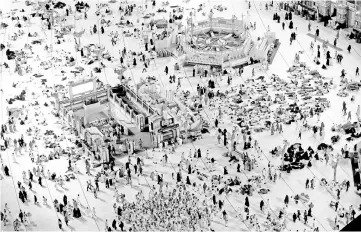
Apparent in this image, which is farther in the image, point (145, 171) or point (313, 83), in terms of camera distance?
point (313, 83)

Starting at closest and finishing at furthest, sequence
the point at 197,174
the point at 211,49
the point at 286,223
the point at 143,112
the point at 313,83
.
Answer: the point at 286,223, the point at 197,174, the point at 143,112, the point at 313,83, the point at 211,49

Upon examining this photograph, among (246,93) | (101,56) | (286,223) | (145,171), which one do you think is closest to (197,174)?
(145,171)

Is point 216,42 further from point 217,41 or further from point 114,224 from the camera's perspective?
point 114,224

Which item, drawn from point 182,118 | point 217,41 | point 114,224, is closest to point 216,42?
point 217,41

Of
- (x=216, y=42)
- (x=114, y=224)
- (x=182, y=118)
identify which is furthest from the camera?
(x=216, y=42)

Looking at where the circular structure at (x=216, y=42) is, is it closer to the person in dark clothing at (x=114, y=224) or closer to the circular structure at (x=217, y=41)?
the circular structure at (x=217, y=41)

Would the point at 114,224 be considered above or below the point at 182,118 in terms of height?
below

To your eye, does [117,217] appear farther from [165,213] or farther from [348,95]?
[348,95]

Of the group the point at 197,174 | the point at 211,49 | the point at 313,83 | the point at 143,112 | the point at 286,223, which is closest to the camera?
the point at 286,223
